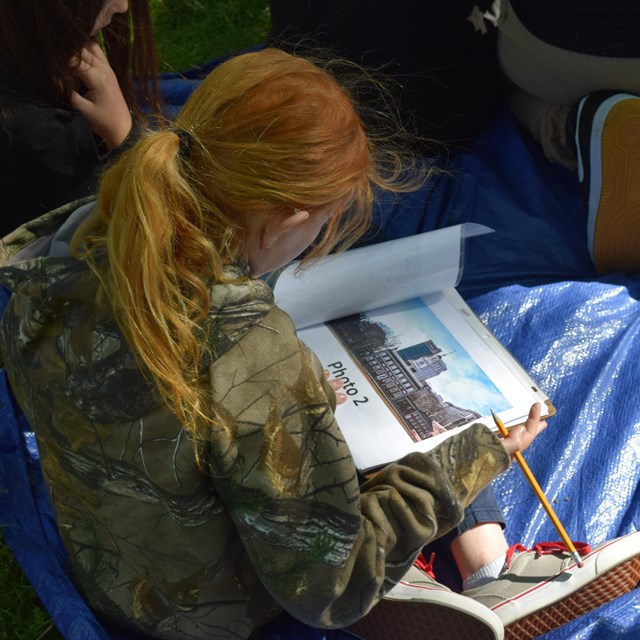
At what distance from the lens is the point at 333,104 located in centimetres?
90

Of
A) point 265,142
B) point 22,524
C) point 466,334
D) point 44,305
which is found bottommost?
point 22,524

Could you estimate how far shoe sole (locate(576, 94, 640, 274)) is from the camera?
169 centimetres

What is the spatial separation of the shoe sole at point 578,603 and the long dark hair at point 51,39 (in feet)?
3.87

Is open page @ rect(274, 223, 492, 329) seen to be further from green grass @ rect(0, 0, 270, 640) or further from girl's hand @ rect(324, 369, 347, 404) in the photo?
green grass @ rect(0, 0, 270, 640)

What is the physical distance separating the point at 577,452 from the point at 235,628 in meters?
0.71

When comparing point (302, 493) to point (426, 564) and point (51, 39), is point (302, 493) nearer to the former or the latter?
point (426, 564)

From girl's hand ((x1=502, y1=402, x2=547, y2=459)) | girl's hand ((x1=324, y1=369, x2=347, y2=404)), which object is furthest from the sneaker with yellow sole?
girl's hand ((x1=324, y1=369, x2=347, y2=404))

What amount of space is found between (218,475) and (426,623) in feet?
1.42

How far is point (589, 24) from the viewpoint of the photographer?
5.66 ft

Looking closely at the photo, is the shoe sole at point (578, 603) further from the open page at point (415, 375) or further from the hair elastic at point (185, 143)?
the hair elastic at point (185, 143)

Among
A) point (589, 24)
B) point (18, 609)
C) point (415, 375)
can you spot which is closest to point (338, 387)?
point (415, 375)

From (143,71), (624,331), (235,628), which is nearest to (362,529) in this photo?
(235,628)

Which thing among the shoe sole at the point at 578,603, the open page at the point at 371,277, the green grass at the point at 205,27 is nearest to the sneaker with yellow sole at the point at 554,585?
the shoe sole at the point at 578,603

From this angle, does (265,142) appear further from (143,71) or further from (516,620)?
(143,71)
